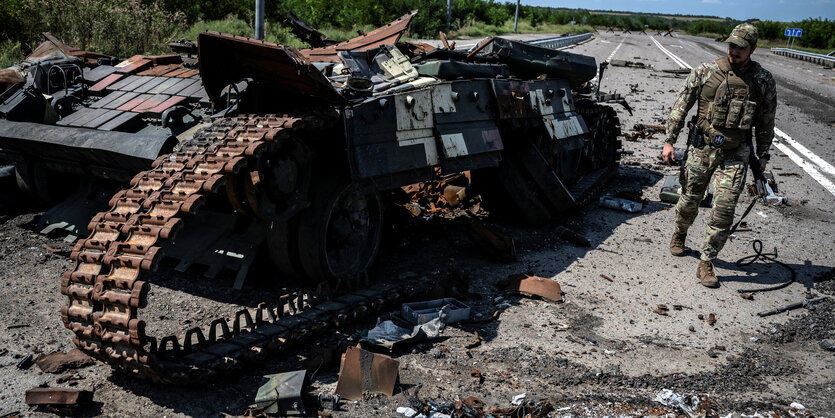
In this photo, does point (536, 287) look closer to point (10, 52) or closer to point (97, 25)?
point (10, 52)

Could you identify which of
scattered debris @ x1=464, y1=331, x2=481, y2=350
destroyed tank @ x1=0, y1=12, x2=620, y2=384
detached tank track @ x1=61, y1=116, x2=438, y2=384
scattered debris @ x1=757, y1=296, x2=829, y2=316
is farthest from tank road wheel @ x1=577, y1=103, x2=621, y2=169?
detached tank track @ x1=61, y1=116, x2=438, y2=384

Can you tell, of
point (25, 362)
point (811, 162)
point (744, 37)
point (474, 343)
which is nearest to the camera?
point (25, 362)

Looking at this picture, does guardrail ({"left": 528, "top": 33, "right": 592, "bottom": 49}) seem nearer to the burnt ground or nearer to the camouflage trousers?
the burnt ground

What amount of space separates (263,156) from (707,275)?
4405 millimetres

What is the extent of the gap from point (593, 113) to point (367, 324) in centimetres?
595

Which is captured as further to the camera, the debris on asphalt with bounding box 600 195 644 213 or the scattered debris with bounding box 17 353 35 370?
the debris on asphalt with bounding box 600 195 644 213

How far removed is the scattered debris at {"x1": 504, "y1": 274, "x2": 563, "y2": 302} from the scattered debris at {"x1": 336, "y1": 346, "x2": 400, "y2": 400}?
2.06 metres

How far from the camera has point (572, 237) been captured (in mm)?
7648

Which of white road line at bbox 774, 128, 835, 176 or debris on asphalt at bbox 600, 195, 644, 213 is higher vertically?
white road line at bbox 774, 128, 835, 176

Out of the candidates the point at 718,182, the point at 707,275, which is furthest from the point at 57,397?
the point at 718,182

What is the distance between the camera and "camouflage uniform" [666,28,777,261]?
6414 mm

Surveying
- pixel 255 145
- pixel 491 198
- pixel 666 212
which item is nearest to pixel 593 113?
pixel 666 212

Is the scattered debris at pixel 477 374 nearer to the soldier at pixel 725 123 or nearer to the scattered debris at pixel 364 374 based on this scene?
the scattered debris at pixel 364 374

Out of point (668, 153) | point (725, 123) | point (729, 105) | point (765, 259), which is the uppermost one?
point (729, 105)
